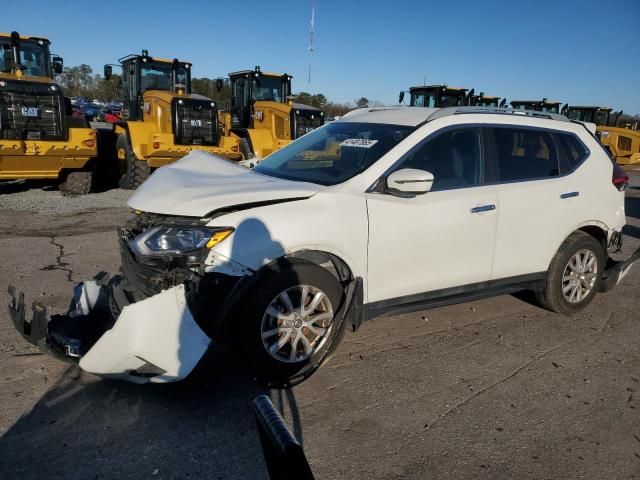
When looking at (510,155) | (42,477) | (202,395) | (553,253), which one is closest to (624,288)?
(553,253)

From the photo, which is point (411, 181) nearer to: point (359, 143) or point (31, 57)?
point (359, 143)

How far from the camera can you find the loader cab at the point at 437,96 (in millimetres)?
18312

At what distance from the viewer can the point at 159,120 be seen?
40.5ft

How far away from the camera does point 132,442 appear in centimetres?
285

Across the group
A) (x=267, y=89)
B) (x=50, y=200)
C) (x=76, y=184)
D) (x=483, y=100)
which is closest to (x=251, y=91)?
(x=267, y=89)

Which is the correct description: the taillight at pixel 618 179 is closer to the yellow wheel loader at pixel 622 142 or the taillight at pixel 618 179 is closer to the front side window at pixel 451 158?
the front side window at pixel 451 158

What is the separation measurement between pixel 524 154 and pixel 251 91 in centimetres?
1160

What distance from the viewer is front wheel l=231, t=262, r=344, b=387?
10.7 ft

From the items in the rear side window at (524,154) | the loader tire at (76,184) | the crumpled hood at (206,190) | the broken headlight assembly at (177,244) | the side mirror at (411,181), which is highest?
the rear side window at (524,154)

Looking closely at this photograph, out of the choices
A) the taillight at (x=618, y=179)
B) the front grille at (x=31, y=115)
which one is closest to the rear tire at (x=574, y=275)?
the taillight at (x=618, y=179)

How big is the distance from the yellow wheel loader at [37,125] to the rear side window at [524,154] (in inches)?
339

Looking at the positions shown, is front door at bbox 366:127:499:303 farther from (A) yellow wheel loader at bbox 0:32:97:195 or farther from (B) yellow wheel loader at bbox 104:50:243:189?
(B) yellow wheel loader at bbox 104:50:243:189

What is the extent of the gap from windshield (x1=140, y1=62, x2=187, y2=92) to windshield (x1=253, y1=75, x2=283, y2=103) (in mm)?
2308

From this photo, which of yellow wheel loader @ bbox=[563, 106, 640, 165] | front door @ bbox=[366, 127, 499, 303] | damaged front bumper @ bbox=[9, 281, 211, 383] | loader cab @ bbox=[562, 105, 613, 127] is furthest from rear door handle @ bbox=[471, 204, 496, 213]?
loader cab @ bbox=[562, 105, 613, 127]
